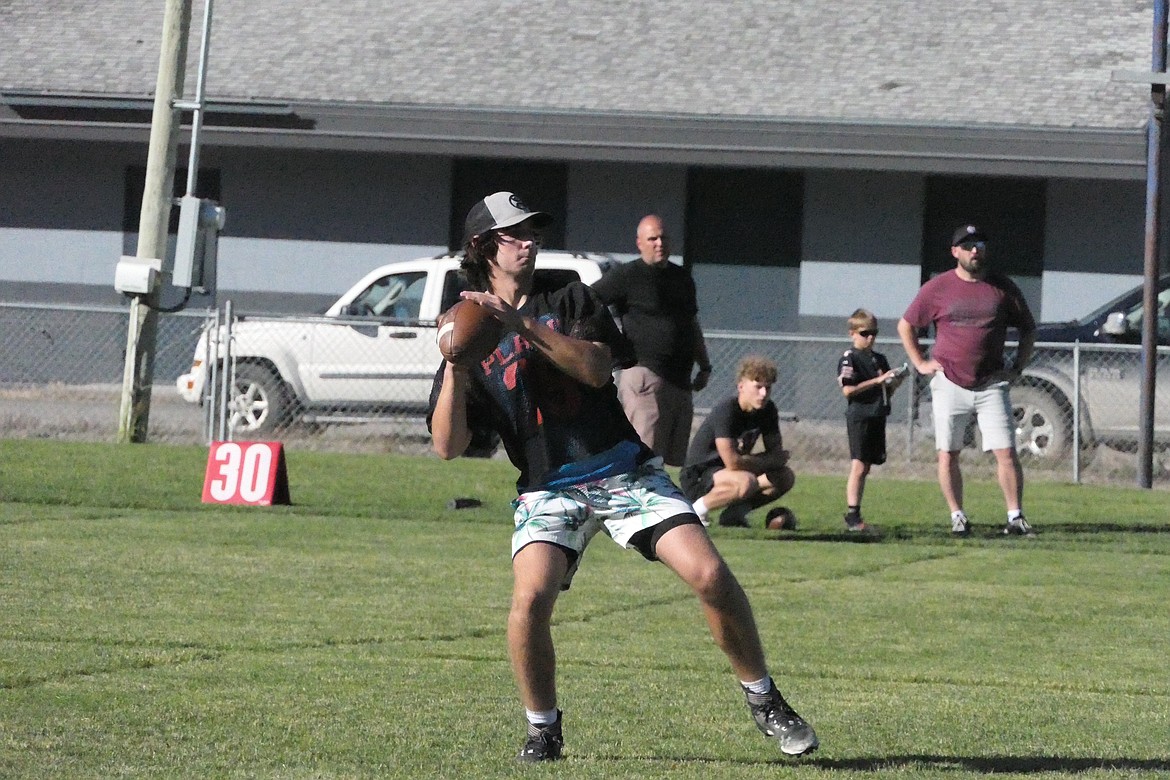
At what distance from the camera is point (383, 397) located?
17.5 metres

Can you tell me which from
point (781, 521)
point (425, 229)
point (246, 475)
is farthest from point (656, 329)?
point (425, 229)

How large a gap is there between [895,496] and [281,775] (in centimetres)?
1031

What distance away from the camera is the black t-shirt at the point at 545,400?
523 centimetres

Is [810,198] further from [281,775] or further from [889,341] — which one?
[281,775]

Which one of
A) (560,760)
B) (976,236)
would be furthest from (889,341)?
(560,760)

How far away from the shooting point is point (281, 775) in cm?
496

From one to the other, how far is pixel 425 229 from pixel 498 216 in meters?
17.7

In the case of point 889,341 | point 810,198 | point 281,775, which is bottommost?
point 281,775

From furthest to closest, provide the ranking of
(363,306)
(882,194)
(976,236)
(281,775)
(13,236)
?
1. (13,236)
2. (882,194)
3. (363,306)
4. (976,236)
5. (281,775)

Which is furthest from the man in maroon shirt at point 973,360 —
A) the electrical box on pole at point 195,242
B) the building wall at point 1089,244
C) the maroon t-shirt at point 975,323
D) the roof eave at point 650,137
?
the building wall at point 1089,244

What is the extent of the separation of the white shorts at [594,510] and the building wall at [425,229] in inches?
667

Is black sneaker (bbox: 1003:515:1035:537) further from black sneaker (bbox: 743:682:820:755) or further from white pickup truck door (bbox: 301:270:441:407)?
black sneaker (bbox: 743:682:820:755)

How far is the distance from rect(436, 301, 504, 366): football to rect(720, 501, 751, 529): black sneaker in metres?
7.38

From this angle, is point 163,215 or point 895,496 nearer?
point 895,496
